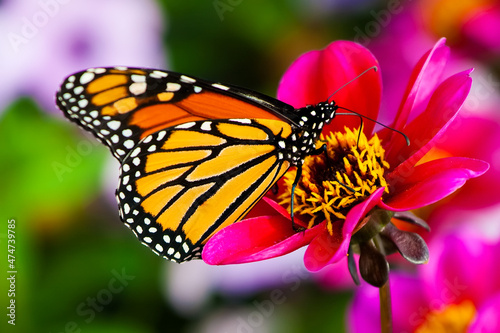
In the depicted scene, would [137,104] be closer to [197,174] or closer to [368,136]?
[197,174]

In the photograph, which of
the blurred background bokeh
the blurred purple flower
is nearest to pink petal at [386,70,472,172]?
the blurred background bokeh

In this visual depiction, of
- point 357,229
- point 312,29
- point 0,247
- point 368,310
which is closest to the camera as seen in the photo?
point 357,229

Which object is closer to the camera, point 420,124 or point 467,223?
point 420,124

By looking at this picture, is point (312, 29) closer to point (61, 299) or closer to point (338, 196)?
point (61, 299)

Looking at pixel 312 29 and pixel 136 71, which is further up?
pixel 136 71

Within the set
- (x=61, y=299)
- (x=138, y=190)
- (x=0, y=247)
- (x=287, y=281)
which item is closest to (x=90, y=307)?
(x=61, y=299)

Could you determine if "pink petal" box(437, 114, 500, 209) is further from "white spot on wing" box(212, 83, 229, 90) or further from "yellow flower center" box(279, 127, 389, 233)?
"white spot on wing" box(212, 83, 229, 90)
